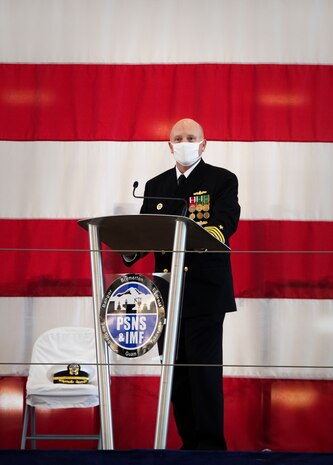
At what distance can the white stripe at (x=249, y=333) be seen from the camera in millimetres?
2416

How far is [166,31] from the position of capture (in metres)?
4.07

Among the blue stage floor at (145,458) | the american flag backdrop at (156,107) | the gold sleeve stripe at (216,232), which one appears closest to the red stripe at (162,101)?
the american flag backdrop at (156,107)

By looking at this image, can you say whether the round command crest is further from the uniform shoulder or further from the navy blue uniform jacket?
the uniform shoulder

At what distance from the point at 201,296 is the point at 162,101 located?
5.04 ft

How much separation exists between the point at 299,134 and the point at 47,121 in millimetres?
1139

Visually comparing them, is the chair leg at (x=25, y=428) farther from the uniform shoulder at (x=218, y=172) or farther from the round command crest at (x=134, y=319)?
the uniform shoulder at (x=218, y=172)

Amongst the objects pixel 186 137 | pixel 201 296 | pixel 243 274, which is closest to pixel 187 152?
pixel 186 137

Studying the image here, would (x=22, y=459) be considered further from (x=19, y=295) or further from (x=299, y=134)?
(x=299, y=134)

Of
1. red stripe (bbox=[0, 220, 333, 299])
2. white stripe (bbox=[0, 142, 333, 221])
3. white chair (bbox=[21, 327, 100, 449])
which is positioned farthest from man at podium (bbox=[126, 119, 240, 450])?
white stripe (bbox=[0, 142, 333, 221])

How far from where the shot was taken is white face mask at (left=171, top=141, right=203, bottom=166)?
126 inches

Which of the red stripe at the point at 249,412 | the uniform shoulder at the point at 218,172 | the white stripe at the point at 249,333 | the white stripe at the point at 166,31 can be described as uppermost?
the white stripe at the point at 166,31

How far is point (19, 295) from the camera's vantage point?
8.25 ft

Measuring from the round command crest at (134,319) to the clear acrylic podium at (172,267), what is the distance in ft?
0.09

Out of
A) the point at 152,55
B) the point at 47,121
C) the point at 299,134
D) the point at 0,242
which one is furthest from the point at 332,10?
the point at 0,242
